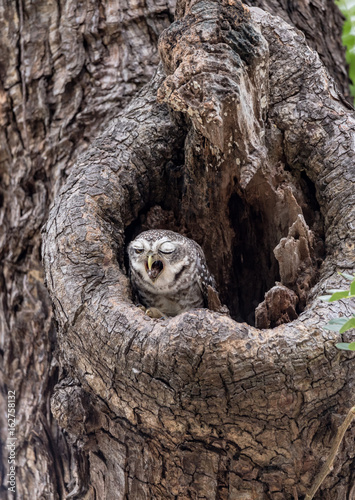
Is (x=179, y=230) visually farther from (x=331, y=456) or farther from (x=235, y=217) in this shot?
(x=331, y=456)

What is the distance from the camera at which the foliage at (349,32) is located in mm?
3473

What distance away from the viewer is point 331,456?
1837mm

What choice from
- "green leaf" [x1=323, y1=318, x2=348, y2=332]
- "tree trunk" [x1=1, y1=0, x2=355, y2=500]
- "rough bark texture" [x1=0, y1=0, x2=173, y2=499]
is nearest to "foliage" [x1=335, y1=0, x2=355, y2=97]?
"tree trunk" [x1=1, y1=0, x2=355, y2=500]

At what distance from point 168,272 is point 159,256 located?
163 mm

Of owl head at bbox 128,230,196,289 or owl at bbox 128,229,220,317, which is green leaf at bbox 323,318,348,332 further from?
owl head at bbox 128,230,196,289

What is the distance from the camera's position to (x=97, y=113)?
303cm

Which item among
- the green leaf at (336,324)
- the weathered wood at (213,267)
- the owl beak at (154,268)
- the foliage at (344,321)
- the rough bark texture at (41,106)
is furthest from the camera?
the rough bark texture at (41,106)

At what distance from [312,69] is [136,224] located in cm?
120

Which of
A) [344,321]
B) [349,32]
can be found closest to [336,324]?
[344,321]

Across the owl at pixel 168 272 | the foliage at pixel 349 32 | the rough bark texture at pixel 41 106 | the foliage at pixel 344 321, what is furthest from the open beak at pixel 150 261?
the foliage at pixel 349 32

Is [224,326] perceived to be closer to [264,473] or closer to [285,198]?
[264,473]

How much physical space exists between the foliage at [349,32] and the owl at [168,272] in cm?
164

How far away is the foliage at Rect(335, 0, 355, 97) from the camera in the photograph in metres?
3.47

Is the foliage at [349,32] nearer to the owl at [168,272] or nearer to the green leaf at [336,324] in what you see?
the owl at [168,272]
